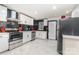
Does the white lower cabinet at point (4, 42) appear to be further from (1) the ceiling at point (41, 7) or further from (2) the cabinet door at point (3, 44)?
(1) the ceiling at point (41, 7)

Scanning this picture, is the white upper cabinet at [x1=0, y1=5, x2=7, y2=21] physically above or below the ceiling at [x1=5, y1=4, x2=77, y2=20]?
below

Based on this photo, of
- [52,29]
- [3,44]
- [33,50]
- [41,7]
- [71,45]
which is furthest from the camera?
[52,29]

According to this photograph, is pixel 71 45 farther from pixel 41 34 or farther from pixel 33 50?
pixel 41 34

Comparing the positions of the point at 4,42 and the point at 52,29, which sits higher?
the point at 52,29

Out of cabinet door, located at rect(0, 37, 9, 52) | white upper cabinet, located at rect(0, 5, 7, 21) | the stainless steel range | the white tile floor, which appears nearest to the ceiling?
white upper cabinet, located at rect(0, 5, 7, 21)

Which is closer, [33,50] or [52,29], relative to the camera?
[33,50]

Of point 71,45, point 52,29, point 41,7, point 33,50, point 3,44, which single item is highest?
point 41,7

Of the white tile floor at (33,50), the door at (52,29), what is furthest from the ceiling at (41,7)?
the door at (52,29)

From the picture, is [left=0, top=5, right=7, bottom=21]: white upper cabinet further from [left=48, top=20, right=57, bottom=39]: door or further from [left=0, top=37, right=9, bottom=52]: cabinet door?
[left=48, top=20, right=57, bottom=39]: door

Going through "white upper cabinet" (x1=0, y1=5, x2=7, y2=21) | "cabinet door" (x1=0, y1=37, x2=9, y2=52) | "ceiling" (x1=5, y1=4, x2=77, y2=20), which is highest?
"ceiling" (x1=5, y1=4, x2=77, y2=20)

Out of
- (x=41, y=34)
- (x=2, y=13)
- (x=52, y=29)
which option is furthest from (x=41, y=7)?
(x=41, y=34)
